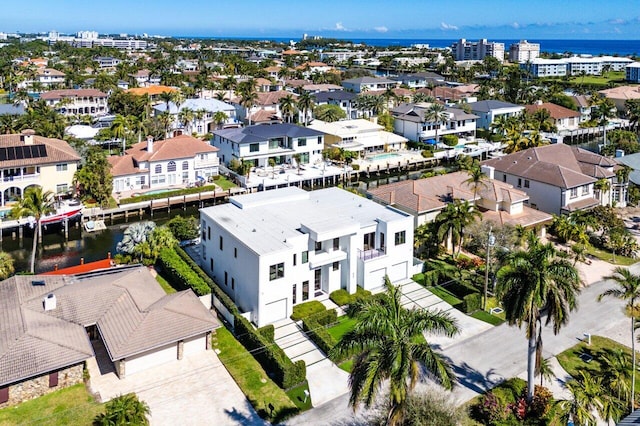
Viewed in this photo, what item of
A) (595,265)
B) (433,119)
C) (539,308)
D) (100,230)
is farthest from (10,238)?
(433,119)

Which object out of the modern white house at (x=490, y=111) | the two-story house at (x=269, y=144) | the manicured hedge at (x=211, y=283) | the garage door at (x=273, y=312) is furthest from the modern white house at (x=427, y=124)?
the garage door at (x=273, y=312)

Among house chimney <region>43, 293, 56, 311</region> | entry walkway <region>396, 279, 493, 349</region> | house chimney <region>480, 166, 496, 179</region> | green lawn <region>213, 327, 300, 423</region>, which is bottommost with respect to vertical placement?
green lawn <region>213, 327, 300, 423</region>

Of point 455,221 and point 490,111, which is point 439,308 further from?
point 490,111

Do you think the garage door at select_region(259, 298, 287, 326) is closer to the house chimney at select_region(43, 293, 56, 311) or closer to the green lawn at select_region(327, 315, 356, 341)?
the green lawn at select_region(327, 315, 356, 341)

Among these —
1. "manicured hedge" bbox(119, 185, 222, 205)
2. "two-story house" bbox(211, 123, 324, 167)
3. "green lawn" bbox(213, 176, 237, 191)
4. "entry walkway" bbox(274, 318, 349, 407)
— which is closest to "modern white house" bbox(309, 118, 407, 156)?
"two-story house" bbox(211, 123, 324, 167)

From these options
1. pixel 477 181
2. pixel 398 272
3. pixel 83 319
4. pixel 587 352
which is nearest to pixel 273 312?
pixel 398 272

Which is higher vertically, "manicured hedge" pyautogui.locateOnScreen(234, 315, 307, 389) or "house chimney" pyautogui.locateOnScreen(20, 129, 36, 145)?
"house chimney" pyautogui.locateOnScreen(20, 129, 36, 145)

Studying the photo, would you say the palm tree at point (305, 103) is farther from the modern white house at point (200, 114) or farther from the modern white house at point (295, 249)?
the modern white house at point (295, 249)

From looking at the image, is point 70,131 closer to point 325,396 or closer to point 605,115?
point 325,396
